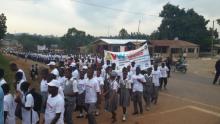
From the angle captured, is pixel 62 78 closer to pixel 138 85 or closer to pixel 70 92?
pixel 70 92

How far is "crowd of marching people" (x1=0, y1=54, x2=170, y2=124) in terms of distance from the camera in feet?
21.9

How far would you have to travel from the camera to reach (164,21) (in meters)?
67.5

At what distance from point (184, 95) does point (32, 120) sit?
10.5 meters

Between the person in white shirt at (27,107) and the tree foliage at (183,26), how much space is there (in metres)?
59.0

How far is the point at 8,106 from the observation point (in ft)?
23.0

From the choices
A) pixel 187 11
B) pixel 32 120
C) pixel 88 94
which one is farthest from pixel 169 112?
pixel 187 11

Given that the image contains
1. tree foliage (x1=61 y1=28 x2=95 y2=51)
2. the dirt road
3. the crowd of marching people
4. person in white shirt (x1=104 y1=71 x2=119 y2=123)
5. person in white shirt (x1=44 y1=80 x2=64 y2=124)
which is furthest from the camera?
tree foliage (x1=61 y1=28 x2=95 y2=51)

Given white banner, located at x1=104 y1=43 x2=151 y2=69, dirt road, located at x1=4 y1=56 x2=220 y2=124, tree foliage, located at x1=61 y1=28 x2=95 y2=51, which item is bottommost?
dirt road, located at x1=4 y1=56 x2=220 y2=124

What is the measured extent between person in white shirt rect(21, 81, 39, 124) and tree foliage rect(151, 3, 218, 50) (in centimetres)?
5902

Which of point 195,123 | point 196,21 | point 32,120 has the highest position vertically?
point 196,21

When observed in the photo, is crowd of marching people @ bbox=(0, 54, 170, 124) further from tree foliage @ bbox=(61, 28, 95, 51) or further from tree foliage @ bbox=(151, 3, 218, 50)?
tree foliage @ bbox=(61, 28, 95, 51)

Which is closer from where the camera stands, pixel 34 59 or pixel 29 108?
pixel 29 108

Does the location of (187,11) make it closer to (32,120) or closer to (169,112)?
(169,112)

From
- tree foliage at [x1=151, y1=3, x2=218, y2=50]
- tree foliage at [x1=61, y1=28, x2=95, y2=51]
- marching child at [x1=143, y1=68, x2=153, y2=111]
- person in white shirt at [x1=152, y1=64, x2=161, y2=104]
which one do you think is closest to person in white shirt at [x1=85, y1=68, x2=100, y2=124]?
marching child at [x1=143, y1=68, x2=153, y2=111]
